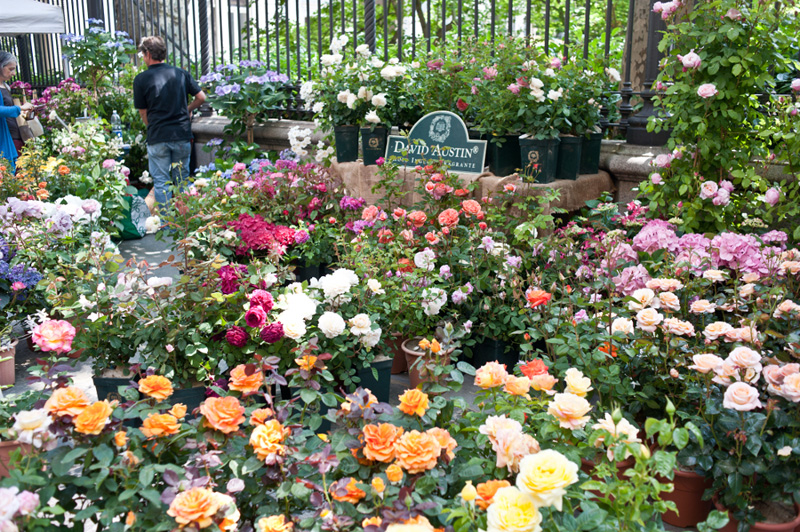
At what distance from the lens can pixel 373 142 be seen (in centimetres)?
507

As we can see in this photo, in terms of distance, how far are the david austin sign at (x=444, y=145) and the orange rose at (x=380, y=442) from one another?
3.00 m

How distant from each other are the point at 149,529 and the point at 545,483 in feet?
2.86

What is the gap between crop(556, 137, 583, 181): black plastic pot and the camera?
430cm

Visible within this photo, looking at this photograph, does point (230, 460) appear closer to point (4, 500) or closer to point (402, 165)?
point (4, 500)

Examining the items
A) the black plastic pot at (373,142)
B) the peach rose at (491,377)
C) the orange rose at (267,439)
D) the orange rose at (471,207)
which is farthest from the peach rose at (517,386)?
the black plastic pot at (373,142)

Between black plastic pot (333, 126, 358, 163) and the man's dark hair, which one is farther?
the man's dark hair

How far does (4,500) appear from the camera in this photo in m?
1.31

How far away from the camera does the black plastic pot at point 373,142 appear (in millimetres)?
5043

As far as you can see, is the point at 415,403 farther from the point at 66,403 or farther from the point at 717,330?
the point at 717,330

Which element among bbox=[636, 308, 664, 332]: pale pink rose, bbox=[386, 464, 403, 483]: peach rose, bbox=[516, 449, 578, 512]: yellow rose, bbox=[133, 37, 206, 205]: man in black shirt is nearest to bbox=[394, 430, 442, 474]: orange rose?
bbox=[386, 464, 403, 483]: peach rose

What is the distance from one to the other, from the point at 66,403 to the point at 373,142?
12.3 ft

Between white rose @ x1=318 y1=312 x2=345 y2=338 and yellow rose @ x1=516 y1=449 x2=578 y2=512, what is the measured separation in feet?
4.57

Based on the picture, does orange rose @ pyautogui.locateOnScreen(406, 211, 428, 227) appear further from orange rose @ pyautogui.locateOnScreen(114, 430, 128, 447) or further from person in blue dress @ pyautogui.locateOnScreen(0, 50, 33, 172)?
person in blue dress @ pyautogui.locateOnScreen(0, 50, 33, 172)

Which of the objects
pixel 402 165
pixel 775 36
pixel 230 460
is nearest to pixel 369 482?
pixel 230 460
